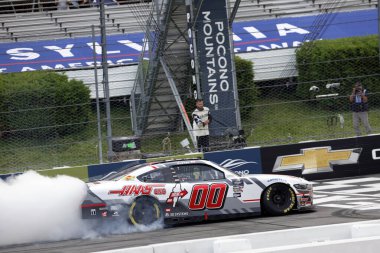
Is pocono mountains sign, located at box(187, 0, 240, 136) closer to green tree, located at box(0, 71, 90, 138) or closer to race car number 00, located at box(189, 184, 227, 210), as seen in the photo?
green tree, located at box(0, 71, 90, 138)

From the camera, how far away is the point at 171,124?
62.3ft

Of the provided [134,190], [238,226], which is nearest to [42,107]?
[134,190]

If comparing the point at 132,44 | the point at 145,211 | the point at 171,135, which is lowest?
the point at 145,211

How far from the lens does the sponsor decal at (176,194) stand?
36.9 ft

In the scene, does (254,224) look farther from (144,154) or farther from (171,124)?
(171,124)

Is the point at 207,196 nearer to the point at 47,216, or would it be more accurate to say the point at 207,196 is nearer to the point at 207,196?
the point at 207,196

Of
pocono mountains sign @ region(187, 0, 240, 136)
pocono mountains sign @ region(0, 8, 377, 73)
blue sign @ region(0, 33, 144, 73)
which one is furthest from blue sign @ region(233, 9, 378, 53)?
pocono mountains sign @ region(187, 0, 240, 136)

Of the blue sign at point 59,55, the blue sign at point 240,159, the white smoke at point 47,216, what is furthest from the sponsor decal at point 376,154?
the white smoke at point 47,216

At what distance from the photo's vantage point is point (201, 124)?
54.7 feet

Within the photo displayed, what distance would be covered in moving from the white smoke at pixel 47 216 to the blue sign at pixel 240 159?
19.0 feet

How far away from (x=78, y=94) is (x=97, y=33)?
7589 millimetres

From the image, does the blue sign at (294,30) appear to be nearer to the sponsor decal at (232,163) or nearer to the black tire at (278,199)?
the sponsor decal at (232,163)

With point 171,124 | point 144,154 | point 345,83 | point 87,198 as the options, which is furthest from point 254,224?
point 345,83

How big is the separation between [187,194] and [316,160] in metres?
6.63
